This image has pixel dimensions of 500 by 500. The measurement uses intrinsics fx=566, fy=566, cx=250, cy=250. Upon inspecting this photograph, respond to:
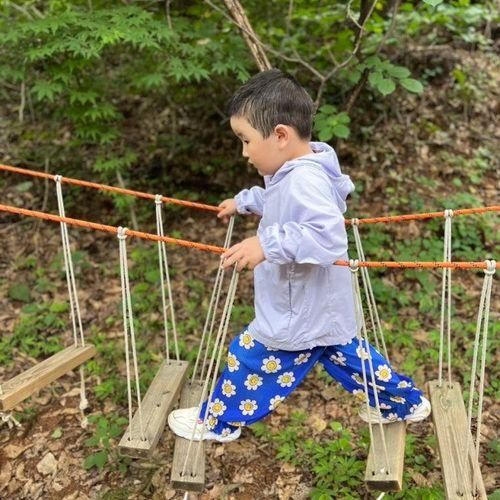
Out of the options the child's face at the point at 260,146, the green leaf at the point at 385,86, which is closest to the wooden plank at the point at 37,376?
the child's face at the point at 260,146

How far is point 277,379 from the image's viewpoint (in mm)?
2197

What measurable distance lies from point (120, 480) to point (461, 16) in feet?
17.7

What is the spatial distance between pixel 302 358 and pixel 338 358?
15 cm

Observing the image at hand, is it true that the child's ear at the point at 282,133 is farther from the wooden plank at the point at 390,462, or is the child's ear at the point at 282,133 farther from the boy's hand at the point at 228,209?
the wooden plank at the point at 390,462

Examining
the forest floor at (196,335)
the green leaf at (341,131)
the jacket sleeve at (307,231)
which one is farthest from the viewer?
the green leaf at (341,131)

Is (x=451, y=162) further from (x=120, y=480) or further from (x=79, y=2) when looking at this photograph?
(x=120, y=480)

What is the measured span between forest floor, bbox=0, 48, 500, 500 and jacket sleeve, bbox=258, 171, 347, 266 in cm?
134

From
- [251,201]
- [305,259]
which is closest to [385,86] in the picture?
[251,201]

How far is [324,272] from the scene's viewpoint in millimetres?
2025

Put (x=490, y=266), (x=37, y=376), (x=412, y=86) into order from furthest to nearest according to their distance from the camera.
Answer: (x=412, y=86)
(x=37, y=376)
(x=490, y=266)

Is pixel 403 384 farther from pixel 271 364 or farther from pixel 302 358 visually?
pixel 271 364

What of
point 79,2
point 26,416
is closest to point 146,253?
point 26,416

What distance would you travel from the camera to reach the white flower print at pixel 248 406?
7.34 ft

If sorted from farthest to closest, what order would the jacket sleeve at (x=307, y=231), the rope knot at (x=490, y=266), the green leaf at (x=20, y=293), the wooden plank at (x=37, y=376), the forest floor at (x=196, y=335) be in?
the green leaf at (x=20, y=293)
the forest floor at (x=196, y=335)
the wooden plank at (x=37, y=376)
the jacket sleeve at (x=307, y=231)
the rope knot at (x=490, y=266)
